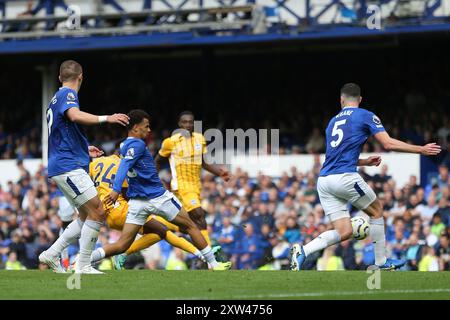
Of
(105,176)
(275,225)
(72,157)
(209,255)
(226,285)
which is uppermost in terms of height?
(105,176)

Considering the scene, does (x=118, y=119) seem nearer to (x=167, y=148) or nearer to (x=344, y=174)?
(x=344, y=174)

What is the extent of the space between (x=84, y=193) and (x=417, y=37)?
40.1 feet

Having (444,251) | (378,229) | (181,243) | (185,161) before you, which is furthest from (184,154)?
(444,251)

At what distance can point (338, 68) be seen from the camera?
26766mm

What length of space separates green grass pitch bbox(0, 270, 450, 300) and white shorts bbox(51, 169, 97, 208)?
2.83ft

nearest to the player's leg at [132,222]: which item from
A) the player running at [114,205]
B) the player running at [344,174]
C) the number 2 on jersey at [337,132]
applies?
the player running at [114,205]

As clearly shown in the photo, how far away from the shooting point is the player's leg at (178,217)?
14.4m

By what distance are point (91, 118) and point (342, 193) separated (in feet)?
10.6

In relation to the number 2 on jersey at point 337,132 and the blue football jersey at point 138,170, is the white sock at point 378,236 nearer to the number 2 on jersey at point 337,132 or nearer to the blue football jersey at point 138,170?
the number 2 on jersey at point 337,132

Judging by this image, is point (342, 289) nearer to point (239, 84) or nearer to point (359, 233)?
point (359, 233)

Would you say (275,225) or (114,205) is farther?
(275,225)

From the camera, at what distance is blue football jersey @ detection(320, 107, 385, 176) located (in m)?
13.7

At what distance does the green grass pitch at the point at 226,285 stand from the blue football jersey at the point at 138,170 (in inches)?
38.7

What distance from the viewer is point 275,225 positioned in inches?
839
